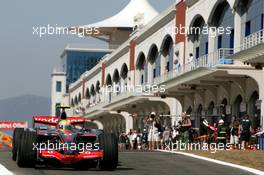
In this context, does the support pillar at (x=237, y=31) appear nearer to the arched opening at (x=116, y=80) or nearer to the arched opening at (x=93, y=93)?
the arched opening at (x=116, y=80)

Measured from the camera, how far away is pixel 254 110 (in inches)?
1369

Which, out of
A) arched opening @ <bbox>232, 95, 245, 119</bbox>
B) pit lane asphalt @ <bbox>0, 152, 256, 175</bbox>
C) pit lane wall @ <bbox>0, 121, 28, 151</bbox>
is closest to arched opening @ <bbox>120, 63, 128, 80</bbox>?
pit lane wall @ <bbox>0, 121, 28, 151</bbox>

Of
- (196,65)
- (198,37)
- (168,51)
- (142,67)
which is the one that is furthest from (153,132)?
(142,67)

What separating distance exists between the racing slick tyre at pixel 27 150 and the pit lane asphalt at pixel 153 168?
21cm

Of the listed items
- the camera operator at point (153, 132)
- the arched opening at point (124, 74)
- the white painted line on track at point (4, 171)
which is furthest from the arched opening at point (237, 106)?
the arched opening at point (124, 74)

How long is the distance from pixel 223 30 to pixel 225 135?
13.9 metres

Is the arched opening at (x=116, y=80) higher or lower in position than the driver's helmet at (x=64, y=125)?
higher

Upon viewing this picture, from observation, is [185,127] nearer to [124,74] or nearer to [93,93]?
[124,74]

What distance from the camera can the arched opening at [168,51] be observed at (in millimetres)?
51969

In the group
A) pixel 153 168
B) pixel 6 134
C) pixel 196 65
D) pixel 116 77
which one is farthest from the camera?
pixel 116 77

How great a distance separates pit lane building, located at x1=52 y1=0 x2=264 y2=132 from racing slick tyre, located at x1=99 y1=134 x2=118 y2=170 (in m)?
12.8

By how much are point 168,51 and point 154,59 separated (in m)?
5.21

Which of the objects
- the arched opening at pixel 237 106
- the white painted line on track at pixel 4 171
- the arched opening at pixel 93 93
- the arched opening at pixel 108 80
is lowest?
the white painted line on track at pixel 4 171

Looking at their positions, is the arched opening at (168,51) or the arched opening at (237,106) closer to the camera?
the arched opening at (237,106)
